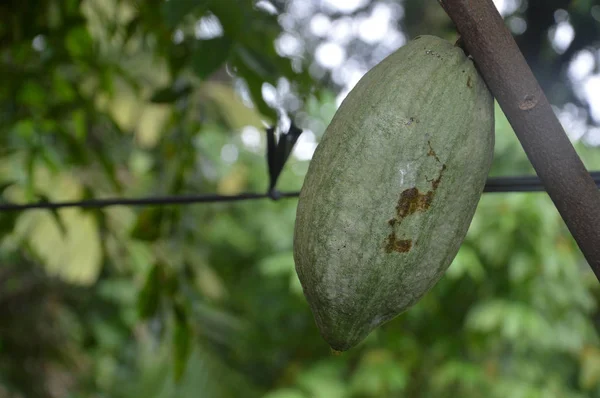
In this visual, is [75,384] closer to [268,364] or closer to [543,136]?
[268,364]

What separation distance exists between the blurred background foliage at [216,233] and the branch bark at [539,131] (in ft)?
1.44

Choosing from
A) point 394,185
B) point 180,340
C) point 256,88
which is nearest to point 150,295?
point 180,340

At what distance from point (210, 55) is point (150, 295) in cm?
50

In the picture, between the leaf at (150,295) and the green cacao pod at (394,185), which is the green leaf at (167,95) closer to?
the leaf at (150,295)

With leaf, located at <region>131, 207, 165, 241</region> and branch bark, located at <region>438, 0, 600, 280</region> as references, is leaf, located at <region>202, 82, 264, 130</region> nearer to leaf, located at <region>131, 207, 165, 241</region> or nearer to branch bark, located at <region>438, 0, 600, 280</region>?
leaf, located at <region>131, 207, 165, 241</region>

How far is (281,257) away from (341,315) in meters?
2.28

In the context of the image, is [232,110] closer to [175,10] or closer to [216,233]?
[175,10]

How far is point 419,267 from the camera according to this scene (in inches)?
17.4

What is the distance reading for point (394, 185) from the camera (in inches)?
16.6

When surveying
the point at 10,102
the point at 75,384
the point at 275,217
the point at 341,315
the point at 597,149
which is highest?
the point at 341,315

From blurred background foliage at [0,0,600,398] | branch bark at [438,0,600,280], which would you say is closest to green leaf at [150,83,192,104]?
blurred background foliage at [0,0,600,398]

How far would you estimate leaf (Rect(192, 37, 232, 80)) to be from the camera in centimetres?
84

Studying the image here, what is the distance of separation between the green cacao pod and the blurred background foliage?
0.39 meters

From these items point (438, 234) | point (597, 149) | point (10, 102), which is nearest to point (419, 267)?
point (438, 234)
